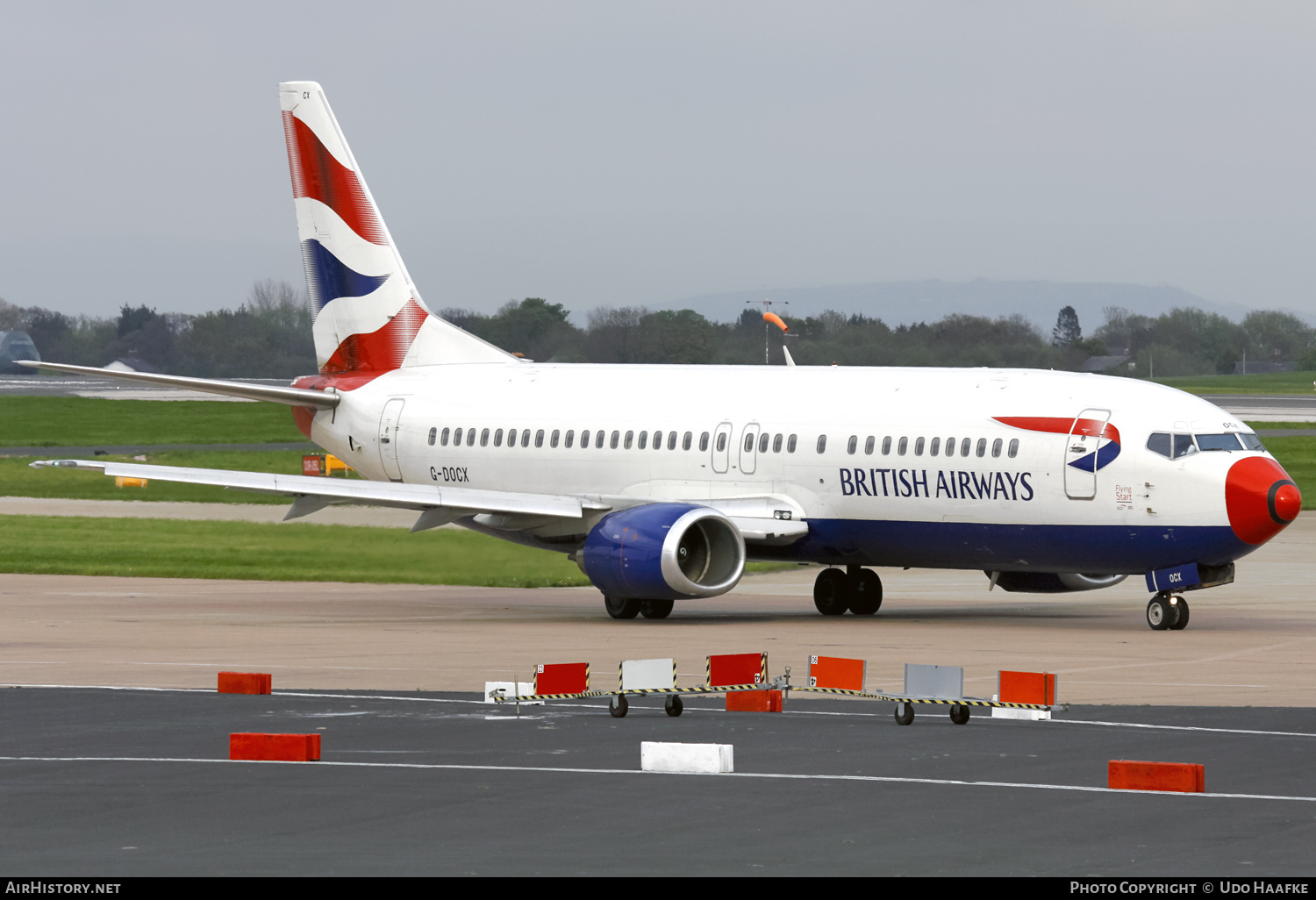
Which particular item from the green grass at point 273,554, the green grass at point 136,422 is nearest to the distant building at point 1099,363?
the green grass at point 273,554

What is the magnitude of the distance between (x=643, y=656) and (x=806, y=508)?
23.1 ft

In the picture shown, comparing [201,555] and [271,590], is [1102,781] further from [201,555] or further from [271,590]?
[201,555]

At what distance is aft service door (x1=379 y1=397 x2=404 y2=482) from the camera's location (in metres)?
40.8

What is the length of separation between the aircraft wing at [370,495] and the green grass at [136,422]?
181 feet

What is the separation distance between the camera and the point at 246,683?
78.0 feet

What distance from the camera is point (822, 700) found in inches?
928

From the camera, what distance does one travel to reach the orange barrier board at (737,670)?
71.7 ft

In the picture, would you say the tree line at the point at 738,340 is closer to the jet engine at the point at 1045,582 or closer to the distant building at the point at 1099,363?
the distant building at the point at 1099,363

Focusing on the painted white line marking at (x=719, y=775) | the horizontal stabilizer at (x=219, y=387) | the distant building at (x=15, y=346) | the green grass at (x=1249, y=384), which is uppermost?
the distant building at (x=15, y=346)

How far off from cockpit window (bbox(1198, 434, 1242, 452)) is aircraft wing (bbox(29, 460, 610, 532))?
9820 millimetres

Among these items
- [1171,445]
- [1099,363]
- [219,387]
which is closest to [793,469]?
[1171,445]

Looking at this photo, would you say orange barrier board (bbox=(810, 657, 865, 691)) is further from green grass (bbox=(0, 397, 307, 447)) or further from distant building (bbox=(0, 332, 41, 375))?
distant building (bbox=(0, 332, 41, 375))

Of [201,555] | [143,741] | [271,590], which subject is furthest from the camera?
[201,555]
